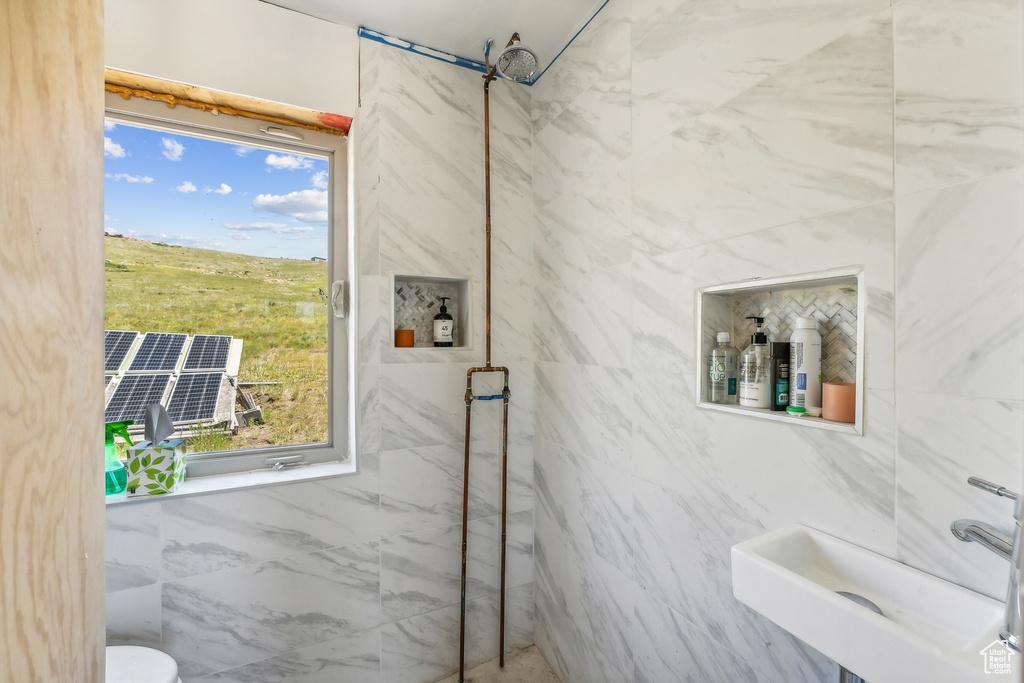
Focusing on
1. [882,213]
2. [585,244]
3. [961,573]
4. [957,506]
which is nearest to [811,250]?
[882,213]

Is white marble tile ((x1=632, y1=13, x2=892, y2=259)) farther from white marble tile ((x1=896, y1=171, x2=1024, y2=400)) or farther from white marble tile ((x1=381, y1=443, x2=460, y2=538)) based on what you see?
white marble tile ((x1=381, y1=443, x2=460, y2=538))

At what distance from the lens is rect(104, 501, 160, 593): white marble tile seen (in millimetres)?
1319

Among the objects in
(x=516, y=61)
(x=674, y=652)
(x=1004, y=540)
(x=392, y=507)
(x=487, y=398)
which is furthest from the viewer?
(x=487, y=398)

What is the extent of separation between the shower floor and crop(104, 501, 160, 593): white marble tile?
1108mm

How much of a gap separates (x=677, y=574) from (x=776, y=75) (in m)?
1.28

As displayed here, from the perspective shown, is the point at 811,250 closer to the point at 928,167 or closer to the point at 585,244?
the point at 928,167

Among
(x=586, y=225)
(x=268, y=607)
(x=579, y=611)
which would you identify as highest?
(x=586, y=225)

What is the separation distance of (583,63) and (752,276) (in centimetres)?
107

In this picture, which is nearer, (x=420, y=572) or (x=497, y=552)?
(x=420, y=572)

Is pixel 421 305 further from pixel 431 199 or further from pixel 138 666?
pixel 138 666

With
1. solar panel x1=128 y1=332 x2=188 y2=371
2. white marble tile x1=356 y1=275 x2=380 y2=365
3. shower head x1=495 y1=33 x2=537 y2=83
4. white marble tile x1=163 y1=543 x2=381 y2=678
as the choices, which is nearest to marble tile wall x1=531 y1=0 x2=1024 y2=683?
shower head x1=495 y1=33 x2=537 y2=83

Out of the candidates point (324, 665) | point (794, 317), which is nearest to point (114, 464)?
point (324, 665)

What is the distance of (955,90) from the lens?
0.75 m

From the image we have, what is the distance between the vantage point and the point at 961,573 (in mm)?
751
